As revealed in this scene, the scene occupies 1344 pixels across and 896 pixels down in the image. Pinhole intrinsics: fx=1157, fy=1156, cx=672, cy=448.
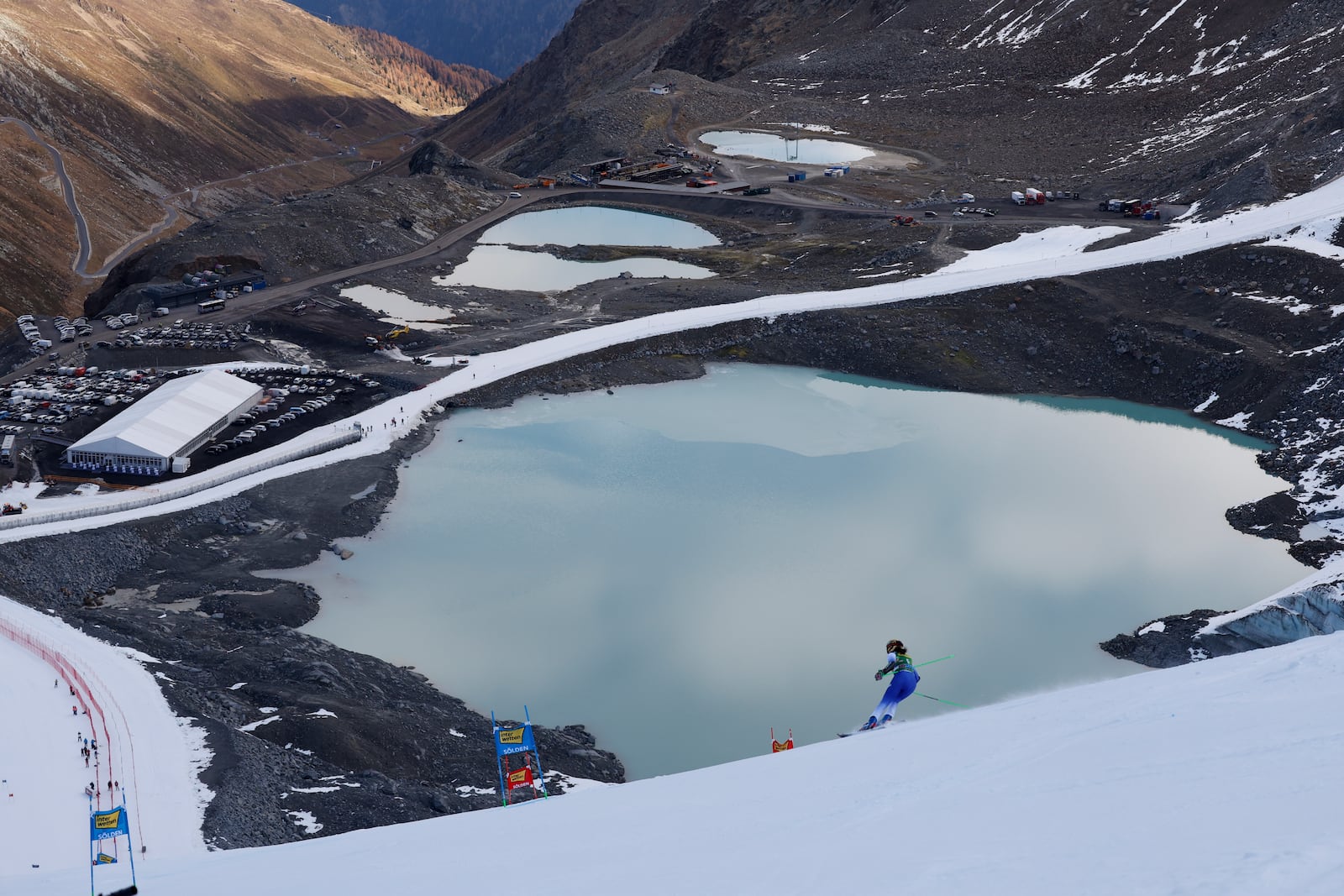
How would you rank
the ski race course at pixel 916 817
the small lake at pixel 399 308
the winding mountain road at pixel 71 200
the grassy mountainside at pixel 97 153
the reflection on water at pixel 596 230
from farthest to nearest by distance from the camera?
the winding mountain road at pixel 71 200 → the grassy mountainside at pixel 97 153 → the reflection on water at pixel 596 230 → the small lake at pixel 399 308 → the ski race course at pixel 916 817

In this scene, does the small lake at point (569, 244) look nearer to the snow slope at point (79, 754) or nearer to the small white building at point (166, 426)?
the small white building at point (166, 426)

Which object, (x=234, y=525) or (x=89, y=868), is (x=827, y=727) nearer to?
(x=89, y=868)

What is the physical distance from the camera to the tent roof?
164 feet

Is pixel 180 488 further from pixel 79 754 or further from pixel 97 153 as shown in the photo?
pixel 97 153

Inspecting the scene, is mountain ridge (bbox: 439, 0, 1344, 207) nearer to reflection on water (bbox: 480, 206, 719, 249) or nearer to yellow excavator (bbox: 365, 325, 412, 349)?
reflection on water (bbox: 480, 206, 719, 249)

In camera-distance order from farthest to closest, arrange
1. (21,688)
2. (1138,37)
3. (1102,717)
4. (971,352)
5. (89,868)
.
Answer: (1138,37) → (971,352) → (21,688) → (89,868) → (1102,717)

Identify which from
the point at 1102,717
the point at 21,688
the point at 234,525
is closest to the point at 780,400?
the point at 234,525

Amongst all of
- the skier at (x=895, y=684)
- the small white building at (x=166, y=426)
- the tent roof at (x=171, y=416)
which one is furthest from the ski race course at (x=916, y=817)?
the tent roof at (x=171, y=416)

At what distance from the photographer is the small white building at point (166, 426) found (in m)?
50.0

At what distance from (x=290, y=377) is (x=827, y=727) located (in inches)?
1638

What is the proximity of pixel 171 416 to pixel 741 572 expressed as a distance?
28815 mm

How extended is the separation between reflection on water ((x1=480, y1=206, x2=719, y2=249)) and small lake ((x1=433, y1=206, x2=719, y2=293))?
70 mm

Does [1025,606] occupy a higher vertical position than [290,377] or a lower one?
lower

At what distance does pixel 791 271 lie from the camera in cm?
8256
